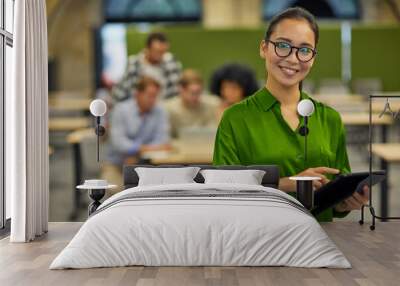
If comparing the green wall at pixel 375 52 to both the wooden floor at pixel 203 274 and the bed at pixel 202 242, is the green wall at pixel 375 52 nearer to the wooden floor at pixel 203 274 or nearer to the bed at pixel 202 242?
the wooden floor at pixel 203 274

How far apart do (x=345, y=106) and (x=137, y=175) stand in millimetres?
6027

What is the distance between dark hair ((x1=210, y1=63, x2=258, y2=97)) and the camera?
776 cm

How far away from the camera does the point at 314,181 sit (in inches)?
252

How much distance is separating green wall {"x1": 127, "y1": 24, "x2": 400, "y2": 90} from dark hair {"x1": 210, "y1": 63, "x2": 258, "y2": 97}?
2.08 metres

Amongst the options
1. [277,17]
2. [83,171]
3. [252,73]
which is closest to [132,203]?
[277,17]

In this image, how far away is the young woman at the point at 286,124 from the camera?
645 cm

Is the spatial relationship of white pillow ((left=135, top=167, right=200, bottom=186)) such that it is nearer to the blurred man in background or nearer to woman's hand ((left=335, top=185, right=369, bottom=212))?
woman's hand ((left=335, top=185, right=369, bottom=212))

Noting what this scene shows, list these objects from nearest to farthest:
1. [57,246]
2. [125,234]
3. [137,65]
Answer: [125,234], [57,246], [137,65]

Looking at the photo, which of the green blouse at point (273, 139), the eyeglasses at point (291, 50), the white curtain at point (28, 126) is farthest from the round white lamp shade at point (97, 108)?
the eyeglasses at point (291, 50)

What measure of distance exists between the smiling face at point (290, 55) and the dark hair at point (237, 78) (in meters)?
0.98

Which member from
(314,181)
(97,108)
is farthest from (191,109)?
(314,181)

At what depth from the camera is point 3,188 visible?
6566 mm

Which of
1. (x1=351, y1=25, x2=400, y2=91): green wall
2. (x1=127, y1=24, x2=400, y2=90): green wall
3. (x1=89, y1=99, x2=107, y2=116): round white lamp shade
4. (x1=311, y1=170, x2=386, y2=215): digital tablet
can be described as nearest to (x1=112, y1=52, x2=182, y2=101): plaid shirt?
(x1=127, y1=24, x2=400, y2=90): green wall

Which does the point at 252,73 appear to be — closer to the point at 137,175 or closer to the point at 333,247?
the point at 137,175
